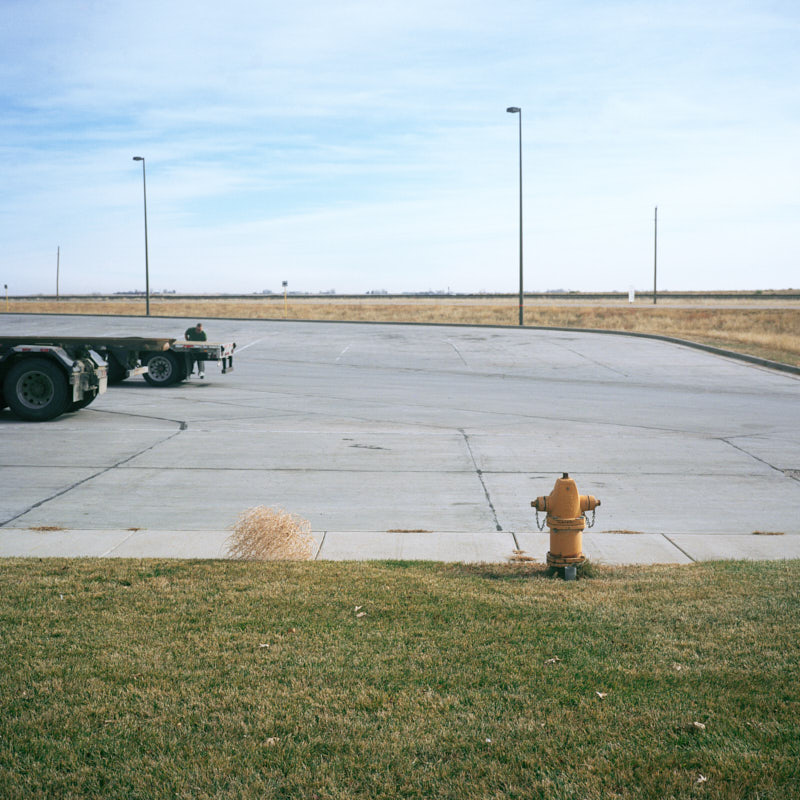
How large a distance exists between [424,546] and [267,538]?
5.07 feet

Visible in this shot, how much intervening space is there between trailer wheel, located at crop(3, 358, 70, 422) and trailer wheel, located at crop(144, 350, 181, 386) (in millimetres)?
5215

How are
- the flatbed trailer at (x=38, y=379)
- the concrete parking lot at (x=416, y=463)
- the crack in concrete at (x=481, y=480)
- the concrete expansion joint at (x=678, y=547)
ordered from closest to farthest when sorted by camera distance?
the concrete expansion joint at (x=678, y=547) < the concrete parking lot at (x=416, y=463) < the crack in concrete at (x=481, y=480) < the flatbed trailer at (x=38, y=379)

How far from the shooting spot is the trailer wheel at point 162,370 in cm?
2078

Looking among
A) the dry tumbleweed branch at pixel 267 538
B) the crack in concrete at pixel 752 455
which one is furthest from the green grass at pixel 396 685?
the crack in concrete at pixel 752 455

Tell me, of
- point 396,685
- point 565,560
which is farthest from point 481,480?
point 396,685

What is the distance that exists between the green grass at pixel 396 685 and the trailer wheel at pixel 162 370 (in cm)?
1443

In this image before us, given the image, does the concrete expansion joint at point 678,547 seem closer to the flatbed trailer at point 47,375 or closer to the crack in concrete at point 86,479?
the crack in concrete at point 86,479

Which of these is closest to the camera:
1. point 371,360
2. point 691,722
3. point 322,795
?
point 322,795

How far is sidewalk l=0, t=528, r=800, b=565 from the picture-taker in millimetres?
7594

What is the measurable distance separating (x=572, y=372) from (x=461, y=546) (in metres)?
18.2

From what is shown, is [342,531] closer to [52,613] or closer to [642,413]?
[52,613]

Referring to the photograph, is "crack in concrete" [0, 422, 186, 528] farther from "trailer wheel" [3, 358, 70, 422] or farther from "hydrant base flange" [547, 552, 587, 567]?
"hydrant base flange" [547, 552, 587, 567]

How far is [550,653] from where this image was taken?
5004mm

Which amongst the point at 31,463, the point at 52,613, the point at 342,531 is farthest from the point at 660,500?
the point at 31,463
